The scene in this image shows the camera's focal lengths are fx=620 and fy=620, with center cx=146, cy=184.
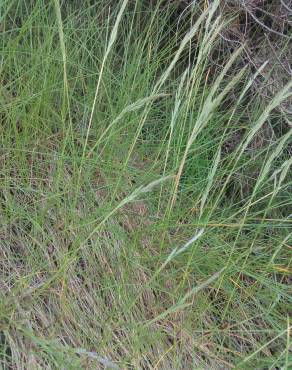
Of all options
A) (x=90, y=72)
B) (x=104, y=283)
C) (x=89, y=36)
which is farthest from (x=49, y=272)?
(x=89, y=36)

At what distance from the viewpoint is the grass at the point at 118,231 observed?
47.2 inches

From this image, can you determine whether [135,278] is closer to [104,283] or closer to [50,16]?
[104,283]

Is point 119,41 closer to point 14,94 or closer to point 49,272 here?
point 14,94

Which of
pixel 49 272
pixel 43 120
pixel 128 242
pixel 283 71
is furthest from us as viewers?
pixel 283 71

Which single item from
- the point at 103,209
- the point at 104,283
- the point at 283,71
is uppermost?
the point at 283,71

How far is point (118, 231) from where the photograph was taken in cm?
138

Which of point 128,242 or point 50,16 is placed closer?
point 128,242

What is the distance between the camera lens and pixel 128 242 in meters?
1.38

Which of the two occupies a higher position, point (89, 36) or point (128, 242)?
point (89, 36)

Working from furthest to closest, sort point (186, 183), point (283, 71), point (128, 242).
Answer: point (283, 71) → point (186, 183) → point (128, 242)

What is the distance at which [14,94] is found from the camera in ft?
5.21

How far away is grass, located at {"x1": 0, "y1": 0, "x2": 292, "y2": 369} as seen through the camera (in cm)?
120

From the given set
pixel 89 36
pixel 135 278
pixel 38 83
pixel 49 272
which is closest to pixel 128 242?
pixel 135 278

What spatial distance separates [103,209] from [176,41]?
2.43 ft
